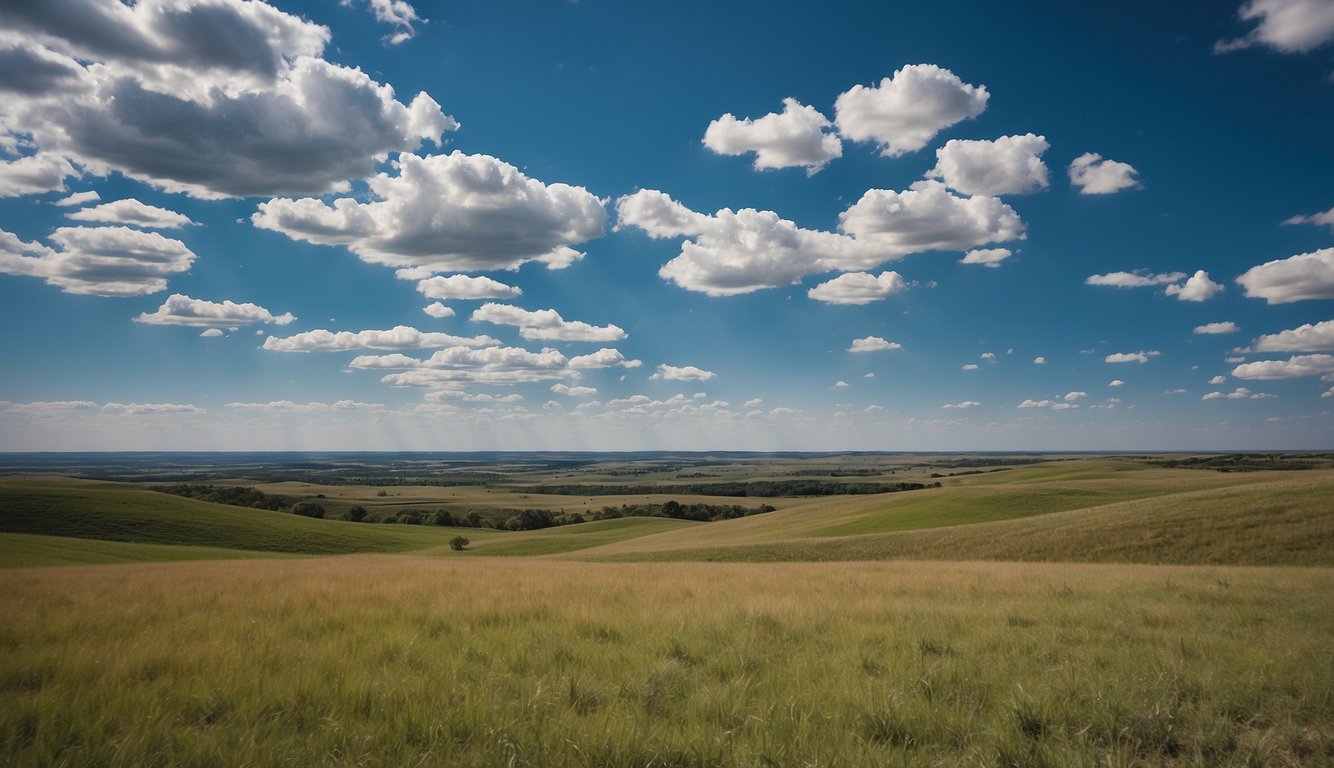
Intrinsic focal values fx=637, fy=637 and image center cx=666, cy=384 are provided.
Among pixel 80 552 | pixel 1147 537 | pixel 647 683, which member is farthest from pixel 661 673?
pixel 80 552

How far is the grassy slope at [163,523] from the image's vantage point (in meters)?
55.0

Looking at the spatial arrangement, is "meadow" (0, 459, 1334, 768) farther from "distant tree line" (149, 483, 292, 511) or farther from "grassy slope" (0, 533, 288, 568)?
"distant tree line" (149, 483, 292, 511)

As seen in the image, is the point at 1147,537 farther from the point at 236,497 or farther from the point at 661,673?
the point at 236,497

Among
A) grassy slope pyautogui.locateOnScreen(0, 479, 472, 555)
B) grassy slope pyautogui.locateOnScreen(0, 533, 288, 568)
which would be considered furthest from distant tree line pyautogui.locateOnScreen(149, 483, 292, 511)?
grassy slope pyautogui.locateOnScreen(0, 533, 288, 568)

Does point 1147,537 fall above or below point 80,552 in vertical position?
above

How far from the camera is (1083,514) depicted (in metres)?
35.6

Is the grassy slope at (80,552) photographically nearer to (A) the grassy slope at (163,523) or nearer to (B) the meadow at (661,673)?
(A) the grassy slope at (163,523)

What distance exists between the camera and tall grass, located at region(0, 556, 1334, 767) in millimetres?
4027

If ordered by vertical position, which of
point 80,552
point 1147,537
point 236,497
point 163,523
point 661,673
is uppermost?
point 661,673

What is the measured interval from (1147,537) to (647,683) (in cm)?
3084

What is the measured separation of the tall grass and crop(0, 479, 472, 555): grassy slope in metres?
57.8

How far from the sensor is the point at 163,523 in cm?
5881

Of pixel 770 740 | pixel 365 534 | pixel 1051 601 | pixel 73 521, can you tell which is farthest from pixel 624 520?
pixel 770 740

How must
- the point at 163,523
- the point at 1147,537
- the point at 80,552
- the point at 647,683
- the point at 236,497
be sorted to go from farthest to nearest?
the point at 236,497
the point at 163,523
the point at 80,552
the point at 1147,537
the point at 647,683
